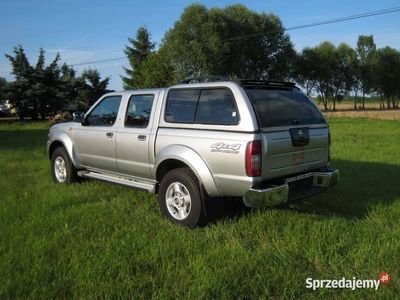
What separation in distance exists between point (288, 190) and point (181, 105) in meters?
1.79

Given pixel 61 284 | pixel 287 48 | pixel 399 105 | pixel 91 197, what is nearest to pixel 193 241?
pixel 61 284

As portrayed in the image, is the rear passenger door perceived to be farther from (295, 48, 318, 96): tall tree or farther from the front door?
(295, 48, 318, 96): tall tree

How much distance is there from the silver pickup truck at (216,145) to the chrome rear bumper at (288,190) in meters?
0.01

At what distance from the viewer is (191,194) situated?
201 inches

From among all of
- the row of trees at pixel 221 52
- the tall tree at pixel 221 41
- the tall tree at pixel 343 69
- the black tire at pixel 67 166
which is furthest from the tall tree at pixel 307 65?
the black tire at pixel 67 166

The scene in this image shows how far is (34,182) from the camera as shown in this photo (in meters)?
8.07

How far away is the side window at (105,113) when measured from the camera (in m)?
6.65

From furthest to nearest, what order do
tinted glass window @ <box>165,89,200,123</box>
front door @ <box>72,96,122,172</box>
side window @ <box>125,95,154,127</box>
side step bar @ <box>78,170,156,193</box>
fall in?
front door @ <box>72,96,122,172</box>
side window @ <box>125,95,154,127</box>
side step bar @ <box>78,170,156,193</box>
tinted glass window @ <box>165,89,200,123</box>

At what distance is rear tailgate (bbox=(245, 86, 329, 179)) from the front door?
2.49 m

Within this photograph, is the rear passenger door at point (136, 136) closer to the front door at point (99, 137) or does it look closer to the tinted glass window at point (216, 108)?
the front door at point (99, 137)

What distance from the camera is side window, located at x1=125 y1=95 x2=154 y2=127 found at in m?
6.00

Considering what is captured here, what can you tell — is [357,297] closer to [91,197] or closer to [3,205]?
[91,197]

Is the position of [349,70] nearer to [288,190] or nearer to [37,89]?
[37,89]

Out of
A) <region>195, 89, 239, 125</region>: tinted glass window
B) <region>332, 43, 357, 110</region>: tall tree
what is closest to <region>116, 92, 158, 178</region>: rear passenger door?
<region>195, 89, 239, 125</region>: tinted glass window
